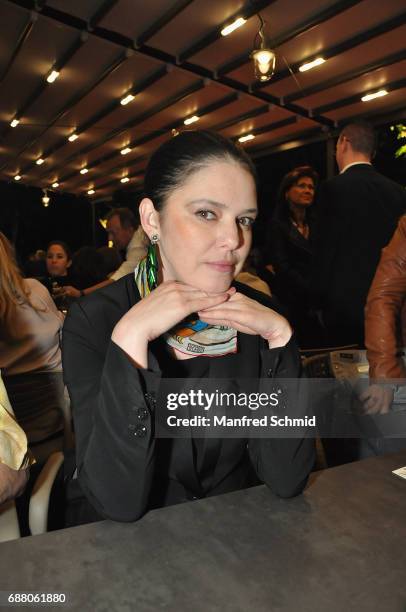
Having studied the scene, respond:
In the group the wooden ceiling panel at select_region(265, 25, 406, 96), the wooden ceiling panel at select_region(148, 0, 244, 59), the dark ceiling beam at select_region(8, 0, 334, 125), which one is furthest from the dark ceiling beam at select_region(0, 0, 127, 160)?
the wooden ceiling panel at select_region(265, 25, 406, 96)

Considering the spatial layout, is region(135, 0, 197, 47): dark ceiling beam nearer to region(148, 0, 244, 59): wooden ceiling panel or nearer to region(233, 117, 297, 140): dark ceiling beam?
region(148, 0, 244, 59): wooden ceiling panel

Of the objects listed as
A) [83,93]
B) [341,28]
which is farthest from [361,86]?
[83,93]

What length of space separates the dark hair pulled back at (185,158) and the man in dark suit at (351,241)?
5.29ft

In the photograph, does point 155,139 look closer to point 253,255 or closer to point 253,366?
point 253,255

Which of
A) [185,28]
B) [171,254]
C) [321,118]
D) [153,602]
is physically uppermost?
[185,28]

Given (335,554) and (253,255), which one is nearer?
(335,554)

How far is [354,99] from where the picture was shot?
7.37 metres

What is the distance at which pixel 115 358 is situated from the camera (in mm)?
1025

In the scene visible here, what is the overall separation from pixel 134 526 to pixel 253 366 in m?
0.57

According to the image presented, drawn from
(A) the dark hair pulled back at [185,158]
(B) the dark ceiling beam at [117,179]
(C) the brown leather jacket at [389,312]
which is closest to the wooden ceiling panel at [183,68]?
(B) the dark ceiling beam at [117,179]

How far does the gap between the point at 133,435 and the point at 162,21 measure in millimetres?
6092

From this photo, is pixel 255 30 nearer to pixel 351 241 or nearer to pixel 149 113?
pixel 149 113

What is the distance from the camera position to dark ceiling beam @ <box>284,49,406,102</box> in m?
6.22

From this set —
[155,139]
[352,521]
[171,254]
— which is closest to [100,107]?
[155,139]
